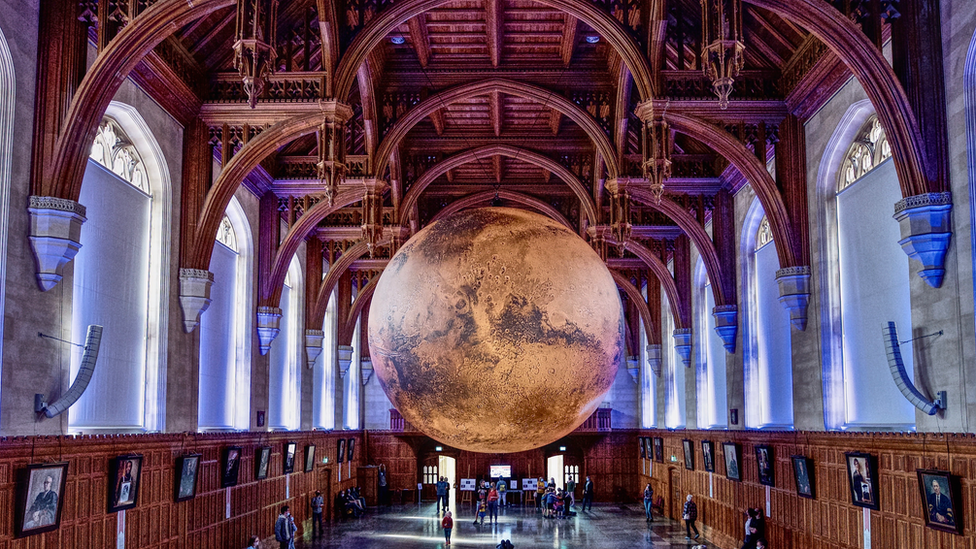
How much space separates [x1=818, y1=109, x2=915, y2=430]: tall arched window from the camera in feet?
47.5

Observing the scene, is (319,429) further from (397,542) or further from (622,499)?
(622,499)

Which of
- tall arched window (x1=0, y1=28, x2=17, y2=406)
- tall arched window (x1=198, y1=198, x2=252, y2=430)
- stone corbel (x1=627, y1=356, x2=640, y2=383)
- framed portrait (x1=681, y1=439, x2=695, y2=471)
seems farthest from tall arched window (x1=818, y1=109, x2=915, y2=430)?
stone corbel (x1=627, y1=356, x2=640, y2=383)

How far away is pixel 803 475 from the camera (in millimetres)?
16656

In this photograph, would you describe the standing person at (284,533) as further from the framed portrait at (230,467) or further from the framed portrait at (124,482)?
the framed portrait at (124,482)

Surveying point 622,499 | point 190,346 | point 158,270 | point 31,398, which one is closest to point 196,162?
point 158,270

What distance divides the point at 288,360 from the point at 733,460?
1360 centimetres

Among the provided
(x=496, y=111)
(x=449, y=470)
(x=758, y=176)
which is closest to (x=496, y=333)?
(x=758, y=176)

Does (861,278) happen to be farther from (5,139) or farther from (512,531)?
(512,531)

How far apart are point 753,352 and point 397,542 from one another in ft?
34.6

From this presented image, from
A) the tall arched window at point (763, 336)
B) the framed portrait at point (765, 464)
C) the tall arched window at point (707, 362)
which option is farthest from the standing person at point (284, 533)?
the tall arched window at point (707, 362)

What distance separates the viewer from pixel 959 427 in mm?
11766

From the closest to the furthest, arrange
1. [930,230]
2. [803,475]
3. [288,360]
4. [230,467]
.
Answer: [930,230], [803,475], [230,467], [288,360]

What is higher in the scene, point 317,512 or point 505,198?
point 505,198

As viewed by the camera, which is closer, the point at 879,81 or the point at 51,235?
the point at 51,235
